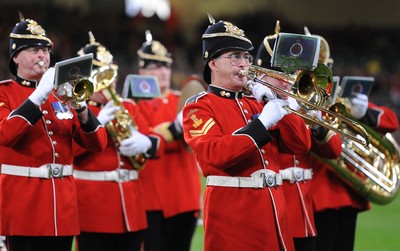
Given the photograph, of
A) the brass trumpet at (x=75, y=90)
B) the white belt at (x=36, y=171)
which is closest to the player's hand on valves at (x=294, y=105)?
the brass trumpet at (x=75, y=90)

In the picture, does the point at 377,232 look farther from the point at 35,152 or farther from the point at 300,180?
the point at 35,152

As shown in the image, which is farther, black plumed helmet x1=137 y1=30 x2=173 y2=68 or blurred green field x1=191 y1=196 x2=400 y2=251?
blurred green field x1=191 y1=196 x2=400 y2=251

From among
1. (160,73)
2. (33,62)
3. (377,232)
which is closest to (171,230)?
(160,73)

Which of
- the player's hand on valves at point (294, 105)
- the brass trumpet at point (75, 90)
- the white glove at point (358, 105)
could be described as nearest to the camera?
the player's hand on valves at point (294, 105)

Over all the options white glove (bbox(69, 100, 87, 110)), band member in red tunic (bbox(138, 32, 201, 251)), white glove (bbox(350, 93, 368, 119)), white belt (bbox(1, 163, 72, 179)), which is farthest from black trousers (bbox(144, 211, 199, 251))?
white glove (bbox(69, 100, 87, 110))

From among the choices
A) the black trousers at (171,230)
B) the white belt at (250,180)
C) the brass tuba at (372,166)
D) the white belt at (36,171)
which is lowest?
the black trousers at (171,230)

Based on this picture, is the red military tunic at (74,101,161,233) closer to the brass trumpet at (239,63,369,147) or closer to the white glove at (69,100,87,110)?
the white glove at (69,100,87,110)

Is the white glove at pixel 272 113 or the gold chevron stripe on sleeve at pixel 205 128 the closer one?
the white glove at pixel 272 113

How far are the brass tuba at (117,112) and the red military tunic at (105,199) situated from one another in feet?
0.26

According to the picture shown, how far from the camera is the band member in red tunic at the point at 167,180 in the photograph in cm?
813

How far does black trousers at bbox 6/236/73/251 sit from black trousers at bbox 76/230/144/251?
885 millimetres

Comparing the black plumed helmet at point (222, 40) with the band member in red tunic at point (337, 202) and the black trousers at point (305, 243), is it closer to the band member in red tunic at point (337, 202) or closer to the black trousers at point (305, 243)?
the black trousers at point (305, 243)

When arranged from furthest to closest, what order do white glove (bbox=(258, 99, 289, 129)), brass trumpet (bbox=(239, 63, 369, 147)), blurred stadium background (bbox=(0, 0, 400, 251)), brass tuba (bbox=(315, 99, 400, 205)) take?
blurred stadium background (bbox=(0, 0, 400, 251))
brass tuba (bbox=(315, 99, 400, 205))
brass trumpet (bbox=(239, 63, 369, 147))
white glove (bbox=(258, 99, 289, 129))

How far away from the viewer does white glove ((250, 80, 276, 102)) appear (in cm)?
561
